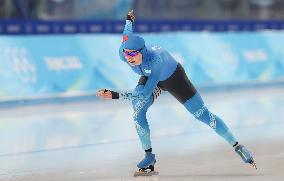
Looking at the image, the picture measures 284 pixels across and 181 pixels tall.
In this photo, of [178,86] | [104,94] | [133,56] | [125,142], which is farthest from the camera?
[125,142]

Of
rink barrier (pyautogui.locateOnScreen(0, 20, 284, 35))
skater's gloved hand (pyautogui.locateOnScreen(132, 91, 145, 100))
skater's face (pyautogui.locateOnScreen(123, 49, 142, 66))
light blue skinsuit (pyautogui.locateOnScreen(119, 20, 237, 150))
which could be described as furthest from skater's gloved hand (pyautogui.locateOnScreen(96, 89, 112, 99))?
rink barrier (pyautogui.locateOnScreen(0, 20, 284, 35))

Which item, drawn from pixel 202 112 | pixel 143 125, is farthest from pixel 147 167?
pixel 202 112

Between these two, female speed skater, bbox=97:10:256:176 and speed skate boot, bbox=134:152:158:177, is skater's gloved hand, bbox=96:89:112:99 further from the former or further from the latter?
speed skate boot, bbox=134:152:158:177

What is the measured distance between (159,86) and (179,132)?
3220 millimetres

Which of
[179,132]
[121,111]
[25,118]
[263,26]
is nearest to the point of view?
[179,132]

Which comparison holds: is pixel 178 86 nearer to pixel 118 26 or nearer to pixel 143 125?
pixel 143 125

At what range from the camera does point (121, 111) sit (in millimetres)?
Result: 12344

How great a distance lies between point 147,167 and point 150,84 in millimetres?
801

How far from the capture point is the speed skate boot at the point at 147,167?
690 cm

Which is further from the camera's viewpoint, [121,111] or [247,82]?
[247,82]

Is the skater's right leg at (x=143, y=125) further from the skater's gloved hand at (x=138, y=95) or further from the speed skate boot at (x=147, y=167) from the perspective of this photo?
the skater's gloved hand at (x=138, y=95)

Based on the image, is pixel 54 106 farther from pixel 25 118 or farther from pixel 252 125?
pixel 252 125

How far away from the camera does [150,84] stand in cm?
662

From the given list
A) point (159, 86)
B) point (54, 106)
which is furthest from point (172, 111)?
point (159, 86)
